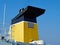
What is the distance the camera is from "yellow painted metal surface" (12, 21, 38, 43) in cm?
758

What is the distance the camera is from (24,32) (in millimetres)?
7562

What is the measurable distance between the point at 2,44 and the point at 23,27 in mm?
1786

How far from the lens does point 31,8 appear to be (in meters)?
7.81

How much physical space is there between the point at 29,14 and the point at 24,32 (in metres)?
1.05

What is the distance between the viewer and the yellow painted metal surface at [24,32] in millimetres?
7578

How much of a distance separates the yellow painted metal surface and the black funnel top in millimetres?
271

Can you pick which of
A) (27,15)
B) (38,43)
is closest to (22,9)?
(27,15)

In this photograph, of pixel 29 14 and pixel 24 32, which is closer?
pixel 24 32

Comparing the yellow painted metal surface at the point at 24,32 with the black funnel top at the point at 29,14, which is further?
the black funnel top at the point at 29,14

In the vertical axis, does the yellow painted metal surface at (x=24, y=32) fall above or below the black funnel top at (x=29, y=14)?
below

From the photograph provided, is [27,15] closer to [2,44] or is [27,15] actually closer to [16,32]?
[16,32]

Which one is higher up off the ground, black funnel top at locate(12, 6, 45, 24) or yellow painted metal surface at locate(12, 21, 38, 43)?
black funnel top at locate(12, 6, 45, 24)

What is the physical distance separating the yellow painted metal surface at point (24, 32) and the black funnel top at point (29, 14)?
271mm

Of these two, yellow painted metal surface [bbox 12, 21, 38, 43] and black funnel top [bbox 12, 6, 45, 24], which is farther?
black funnel top [bbox 12, 6, 45, 24]
